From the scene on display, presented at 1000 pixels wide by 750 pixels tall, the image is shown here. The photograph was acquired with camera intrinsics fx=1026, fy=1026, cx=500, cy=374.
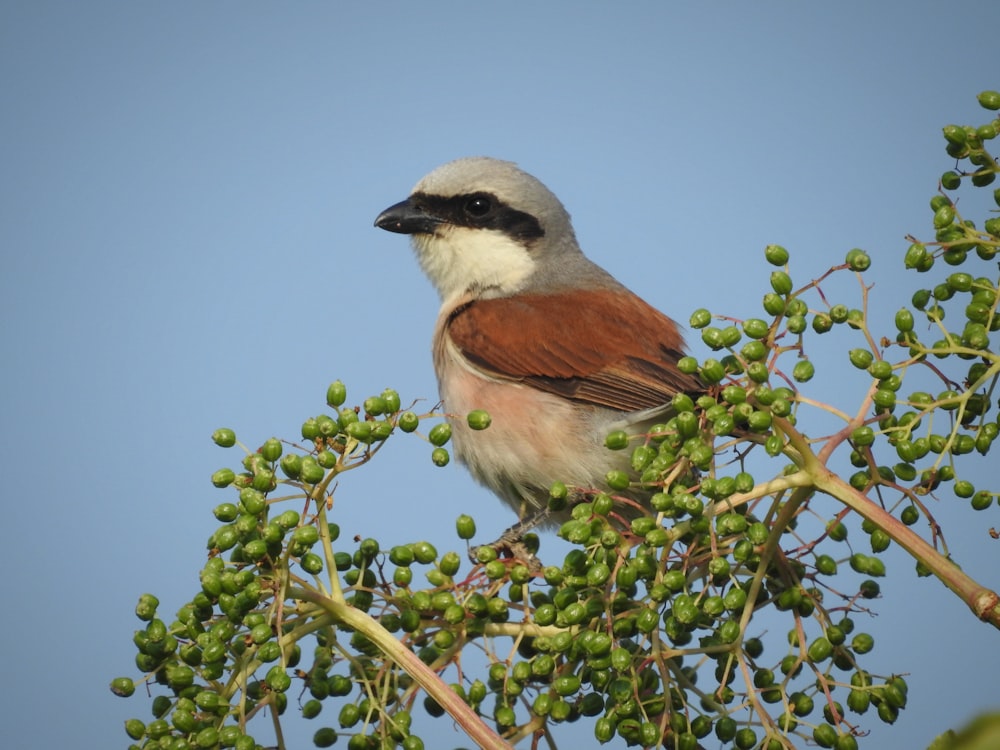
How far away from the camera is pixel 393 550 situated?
230 cm

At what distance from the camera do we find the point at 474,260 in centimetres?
470

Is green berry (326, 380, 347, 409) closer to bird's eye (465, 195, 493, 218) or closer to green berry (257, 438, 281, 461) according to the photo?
green berry (257, 438, 281, 461)

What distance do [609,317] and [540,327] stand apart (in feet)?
0.94

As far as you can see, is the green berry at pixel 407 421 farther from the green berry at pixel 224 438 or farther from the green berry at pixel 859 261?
the green berry at pixel 859 261

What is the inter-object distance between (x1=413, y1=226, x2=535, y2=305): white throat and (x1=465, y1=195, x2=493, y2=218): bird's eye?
3.1 inches

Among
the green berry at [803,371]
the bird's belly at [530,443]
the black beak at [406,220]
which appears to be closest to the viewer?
the green berry at [803,371]

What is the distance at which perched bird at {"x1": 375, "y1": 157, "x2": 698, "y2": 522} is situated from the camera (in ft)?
12.4

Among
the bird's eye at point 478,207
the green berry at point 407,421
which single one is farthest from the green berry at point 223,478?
the bird's eye at point 478,207

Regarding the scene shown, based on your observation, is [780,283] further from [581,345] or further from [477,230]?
[477,230]

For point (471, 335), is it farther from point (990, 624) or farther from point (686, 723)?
point (990, 624)

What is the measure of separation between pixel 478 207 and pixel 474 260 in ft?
0.81

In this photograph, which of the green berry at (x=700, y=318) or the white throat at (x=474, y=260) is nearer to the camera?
the green berry at (x=700, y=318)

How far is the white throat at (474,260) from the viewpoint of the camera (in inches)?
184

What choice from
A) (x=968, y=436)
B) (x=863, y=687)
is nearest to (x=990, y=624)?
(x=968, y=436)
